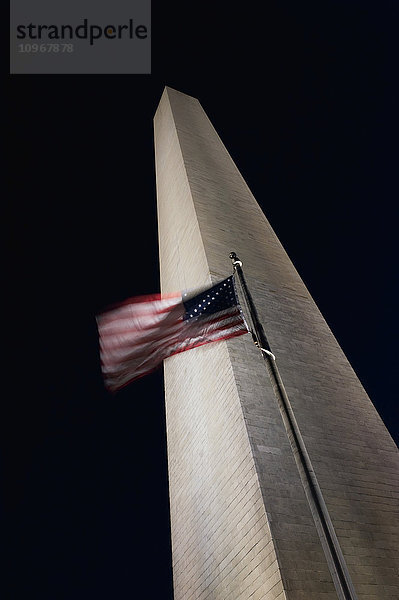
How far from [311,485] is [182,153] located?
11.4m

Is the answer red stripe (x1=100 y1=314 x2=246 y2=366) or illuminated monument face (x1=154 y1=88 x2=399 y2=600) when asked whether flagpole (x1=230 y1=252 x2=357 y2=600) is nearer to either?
illuminated monument face (x1=154 y1=88 x2=399 y2=600)

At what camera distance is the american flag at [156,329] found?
6.31 m

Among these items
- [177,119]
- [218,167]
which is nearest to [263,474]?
[218,167]

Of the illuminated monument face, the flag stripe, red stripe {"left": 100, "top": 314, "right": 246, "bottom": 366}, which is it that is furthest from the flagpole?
the flag stripe

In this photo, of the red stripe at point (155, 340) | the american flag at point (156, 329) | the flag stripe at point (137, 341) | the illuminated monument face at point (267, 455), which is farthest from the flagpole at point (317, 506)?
the flag stripe at point (137, 341)

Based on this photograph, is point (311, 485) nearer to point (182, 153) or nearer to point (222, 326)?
point (222, 326)

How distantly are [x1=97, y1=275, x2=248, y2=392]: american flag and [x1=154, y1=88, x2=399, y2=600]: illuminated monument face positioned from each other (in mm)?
815

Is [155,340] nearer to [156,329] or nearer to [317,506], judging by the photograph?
[156,329]

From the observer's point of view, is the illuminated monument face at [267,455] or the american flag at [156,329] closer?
the illuminated monument face at [267,455]

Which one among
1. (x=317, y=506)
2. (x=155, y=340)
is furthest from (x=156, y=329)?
(x=317, y=506)

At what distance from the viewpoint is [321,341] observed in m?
8.56

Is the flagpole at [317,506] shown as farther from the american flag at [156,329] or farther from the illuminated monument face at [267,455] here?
the american flag at [156,329]

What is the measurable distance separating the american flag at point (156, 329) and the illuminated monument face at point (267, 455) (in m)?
0.82

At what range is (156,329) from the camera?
6891mm
